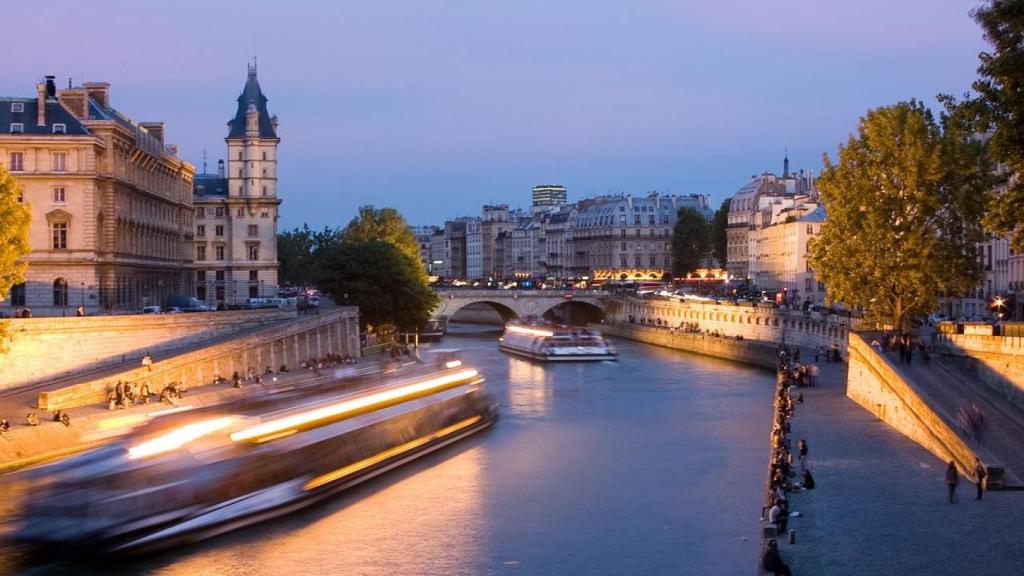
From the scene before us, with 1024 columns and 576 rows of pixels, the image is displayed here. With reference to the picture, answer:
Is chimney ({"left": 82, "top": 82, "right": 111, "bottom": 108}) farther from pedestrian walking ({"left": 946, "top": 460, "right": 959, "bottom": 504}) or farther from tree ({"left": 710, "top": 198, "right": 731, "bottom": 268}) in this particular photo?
tree ({"left": 710, "top": 198, "right": 731, "bottom": 268})

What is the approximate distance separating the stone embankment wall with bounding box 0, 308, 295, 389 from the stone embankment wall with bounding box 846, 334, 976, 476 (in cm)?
2293

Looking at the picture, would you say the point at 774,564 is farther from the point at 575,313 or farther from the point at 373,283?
the point at 575,313

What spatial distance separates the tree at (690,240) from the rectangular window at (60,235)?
284 ft

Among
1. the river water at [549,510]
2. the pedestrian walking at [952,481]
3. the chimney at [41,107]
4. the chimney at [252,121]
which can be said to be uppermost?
the chimney at [252,121]

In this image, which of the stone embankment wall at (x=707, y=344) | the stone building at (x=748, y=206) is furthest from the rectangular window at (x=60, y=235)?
the stone building at (x=748, y=206)

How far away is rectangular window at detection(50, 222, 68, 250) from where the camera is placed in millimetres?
51719

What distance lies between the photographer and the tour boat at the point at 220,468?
23.9m

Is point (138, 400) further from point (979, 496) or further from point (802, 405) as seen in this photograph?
point (979, 496)

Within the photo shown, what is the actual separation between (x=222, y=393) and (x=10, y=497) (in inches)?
563

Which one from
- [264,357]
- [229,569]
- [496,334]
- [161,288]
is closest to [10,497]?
[229,569]

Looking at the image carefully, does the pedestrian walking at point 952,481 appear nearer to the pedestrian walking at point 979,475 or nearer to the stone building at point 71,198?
the pedestrian walking at point 979,475

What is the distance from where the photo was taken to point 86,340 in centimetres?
4362

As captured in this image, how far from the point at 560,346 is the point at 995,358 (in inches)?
1621

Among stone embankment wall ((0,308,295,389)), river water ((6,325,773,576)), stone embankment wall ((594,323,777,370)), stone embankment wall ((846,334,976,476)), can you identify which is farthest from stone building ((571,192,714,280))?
stone embankment wall ((846,334,976,476))
